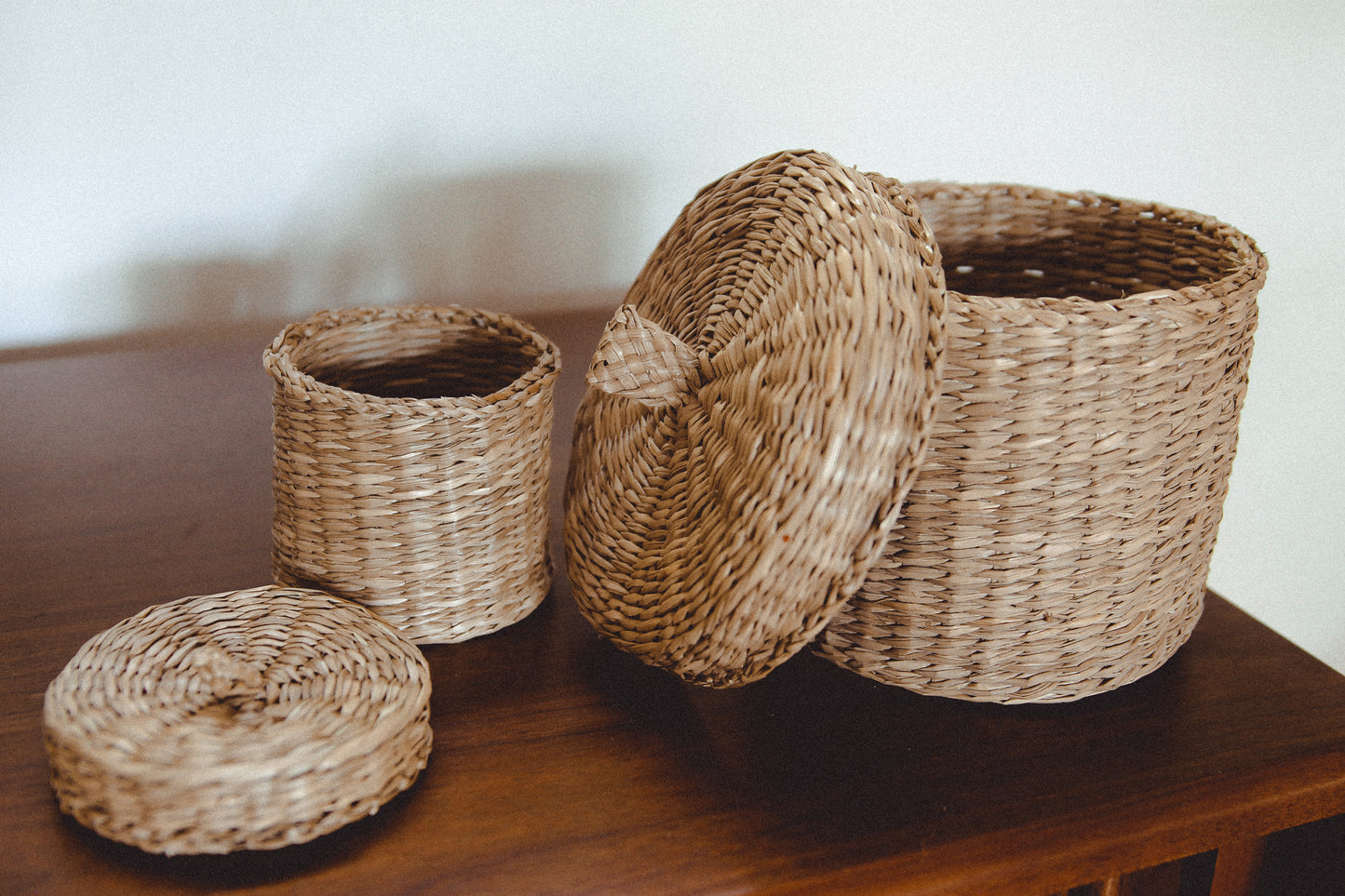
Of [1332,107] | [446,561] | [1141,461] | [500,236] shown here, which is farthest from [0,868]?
[1332,107]

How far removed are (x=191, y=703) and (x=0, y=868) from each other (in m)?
0.11

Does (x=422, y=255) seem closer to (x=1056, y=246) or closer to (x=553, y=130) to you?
(x=553, y=130)

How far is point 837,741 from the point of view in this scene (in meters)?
0.60

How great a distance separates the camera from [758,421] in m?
0.55

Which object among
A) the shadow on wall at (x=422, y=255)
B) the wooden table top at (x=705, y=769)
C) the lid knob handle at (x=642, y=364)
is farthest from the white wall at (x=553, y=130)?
the lid knob handle at (x=642, y=364)

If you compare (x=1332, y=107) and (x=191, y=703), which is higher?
(x=1332, y=107)

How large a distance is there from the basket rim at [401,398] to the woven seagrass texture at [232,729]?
13 centimetres

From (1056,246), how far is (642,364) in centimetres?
43

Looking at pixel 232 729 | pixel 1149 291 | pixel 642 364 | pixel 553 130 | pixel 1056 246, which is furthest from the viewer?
pixel 553 130

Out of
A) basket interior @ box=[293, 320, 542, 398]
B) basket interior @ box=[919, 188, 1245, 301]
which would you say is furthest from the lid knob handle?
basket interior @ box=[919, 188, 1245, 301]

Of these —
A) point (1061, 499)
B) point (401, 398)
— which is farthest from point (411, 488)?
point (1061, 499)

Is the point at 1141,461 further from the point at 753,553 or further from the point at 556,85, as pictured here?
the point at 556,85

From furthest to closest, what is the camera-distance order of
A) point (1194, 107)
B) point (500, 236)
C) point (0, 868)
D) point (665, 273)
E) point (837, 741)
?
1. point (1194, 107)
2. point (500, 236)
3. point (665, 273)
4. point (837, 741)
5. point (0, 868)

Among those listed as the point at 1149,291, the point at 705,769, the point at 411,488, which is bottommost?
the point at 705,769
